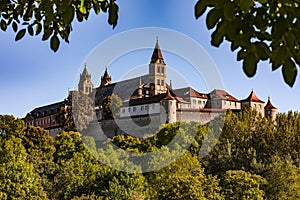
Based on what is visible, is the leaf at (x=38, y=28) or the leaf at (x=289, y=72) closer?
the leaf at (x=289, y=72)

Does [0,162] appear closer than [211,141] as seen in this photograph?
Yes

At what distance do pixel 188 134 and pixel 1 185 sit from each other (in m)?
23.4

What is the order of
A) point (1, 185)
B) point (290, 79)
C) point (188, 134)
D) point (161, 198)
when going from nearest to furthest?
point (290, 79) < point (1, 185) < point (161, 198) < point (188, 134)

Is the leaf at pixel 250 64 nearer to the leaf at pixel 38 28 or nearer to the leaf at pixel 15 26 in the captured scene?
the leaf at pixel 38 28

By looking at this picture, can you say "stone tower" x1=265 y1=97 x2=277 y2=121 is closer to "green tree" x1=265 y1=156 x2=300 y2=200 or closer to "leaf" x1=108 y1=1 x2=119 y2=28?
"green tree" x1=265 y1=156 x2=300 y2=200

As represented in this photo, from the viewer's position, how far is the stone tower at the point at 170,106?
199 feet

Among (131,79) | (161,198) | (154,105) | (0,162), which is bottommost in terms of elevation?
(161,198)

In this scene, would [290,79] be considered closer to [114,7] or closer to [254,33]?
[254,33]

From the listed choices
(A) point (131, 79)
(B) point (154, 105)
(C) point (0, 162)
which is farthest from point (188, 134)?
(A) point (131, 79)

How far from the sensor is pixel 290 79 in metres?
2.11

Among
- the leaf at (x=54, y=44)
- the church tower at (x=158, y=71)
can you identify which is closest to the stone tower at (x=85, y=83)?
the church tower at (x=158, y=71)

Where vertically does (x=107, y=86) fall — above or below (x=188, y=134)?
above

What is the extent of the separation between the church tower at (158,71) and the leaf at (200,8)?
74855 millimetres

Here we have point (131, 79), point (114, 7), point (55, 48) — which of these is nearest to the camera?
point (114, 7)
